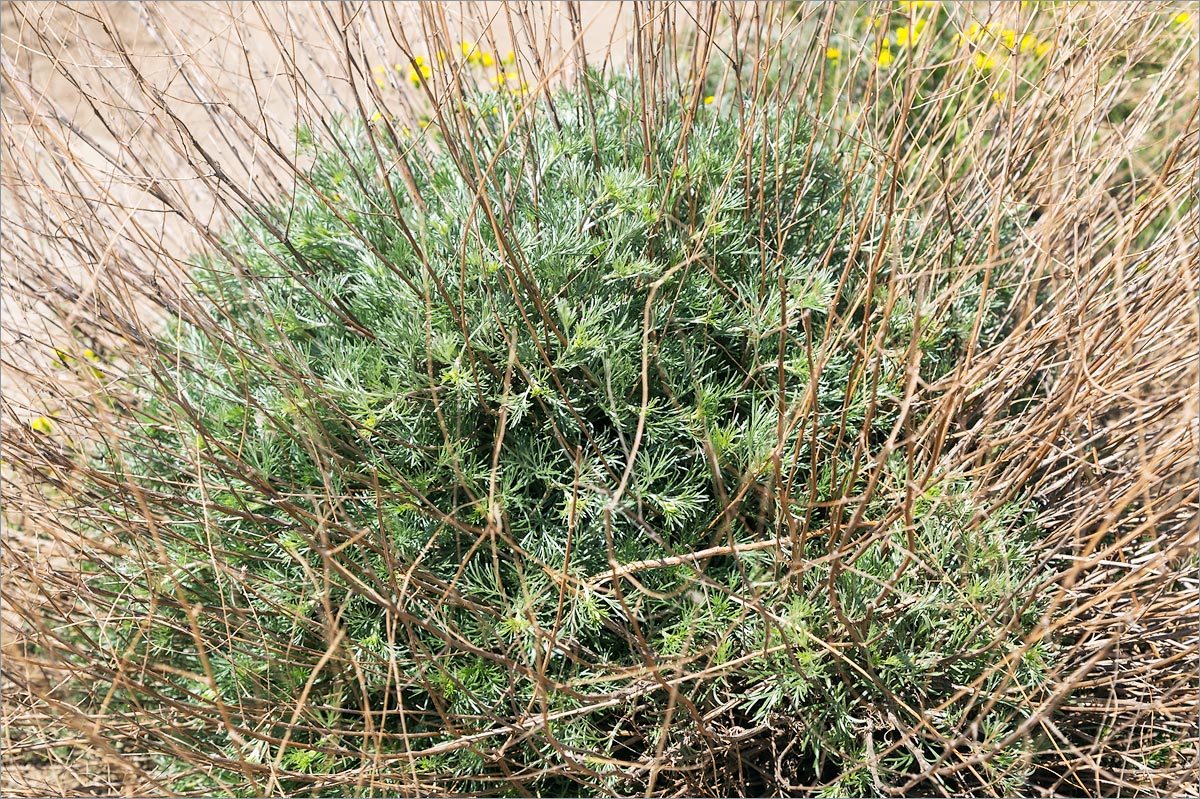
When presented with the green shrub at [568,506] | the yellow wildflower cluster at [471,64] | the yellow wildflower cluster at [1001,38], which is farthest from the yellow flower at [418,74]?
the yellow wildflower cluster at [1001,38]

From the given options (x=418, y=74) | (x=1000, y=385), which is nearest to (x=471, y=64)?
(x=418, y=74)

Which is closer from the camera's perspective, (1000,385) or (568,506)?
(568,506)

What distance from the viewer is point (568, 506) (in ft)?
6.16

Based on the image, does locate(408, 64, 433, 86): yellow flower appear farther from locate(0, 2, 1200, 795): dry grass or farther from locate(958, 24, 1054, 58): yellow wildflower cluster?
locate(958, 24, 1054, 58): yellow wildflower cluster

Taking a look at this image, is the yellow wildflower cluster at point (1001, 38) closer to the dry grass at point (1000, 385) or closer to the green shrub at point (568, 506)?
the dry grass at point (1000, 385)

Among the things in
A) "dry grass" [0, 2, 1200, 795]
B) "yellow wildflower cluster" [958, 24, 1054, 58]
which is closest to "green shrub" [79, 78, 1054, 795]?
"dry grass" [0, 2, 1200, 795]

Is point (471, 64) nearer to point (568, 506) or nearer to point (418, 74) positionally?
point (418, 74)

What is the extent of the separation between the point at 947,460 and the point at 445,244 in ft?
4.05

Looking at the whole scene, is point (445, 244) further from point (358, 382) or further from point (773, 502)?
point (773, 502)

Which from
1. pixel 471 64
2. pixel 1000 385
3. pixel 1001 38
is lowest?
pixel 1000 385

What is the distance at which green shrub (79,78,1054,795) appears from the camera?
1.76 metres

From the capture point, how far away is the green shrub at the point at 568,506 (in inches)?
69.4

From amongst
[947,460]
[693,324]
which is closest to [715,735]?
[947,460]

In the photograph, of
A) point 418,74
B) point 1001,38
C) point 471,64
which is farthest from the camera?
point 471,64
